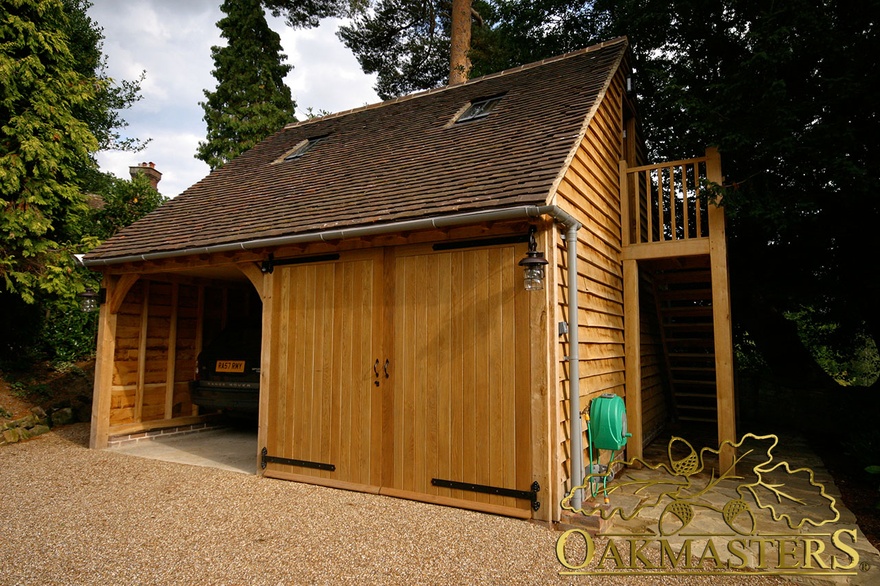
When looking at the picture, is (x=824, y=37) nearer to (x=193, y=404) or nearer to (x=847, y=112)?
(x=847, y=112)

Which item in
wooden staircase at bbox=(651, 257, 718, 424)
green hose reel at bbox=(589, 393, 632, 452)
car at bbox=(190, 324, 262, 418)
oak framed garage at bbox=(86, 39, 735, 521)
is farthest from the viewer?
wooden staircase at bbox=(651, 257, 718, 424)

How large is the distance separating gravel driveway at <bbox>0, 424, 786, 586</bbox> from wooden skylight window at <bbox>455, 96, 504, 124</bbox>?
192 inches

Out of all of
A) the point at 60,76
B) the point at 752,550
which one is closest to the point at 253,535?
the point at 752,550

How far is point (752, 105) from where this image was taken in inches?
232

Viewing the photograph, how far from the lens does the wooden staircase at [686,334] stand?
706cm

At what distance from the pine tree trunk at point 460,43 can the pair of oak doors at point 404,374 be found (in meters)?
9.02

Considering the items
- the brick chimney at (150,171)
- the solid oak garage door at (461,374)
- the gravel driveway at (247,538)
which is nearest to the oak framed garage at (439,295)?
the solid oak garage door at (461,374)

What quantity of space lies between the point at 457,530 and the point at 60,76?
9.49 m

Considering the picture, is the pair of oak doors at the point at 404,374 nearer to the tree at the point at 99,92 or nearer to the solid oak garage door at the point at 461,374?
the solid oak garage door at the point at 461,374

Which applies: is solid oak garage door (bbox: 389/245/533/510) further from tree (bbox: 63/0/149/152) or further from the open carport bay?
tree (bbox: 63/0/149/152)

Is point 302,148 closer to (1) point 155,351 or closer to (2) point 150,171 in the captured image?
(1) point 155,351

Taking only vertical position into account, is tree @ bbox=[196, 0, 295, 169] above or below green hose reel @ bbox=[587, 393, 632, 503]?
above

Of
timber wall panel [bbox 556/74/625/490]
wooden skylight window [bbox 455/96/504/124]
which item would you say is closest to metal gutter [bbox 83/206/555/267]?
timber wall panel [bbox 556/74/625/490]

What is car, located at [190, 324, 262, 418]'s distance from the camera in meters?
6.69
